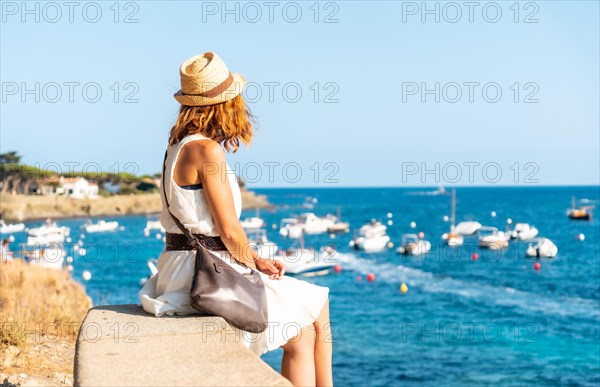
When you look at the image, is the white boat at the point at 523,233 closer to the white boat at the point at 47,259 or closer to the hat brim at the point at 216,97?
the white boat at the point at 47,259

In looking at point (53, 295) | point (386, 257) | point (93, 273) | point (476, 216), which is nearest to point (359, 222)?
point (476, 216)

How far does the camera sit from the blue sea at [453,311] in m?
21.8

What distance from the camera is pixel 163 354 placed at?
119 inches

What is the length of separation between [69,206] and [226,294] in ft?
287

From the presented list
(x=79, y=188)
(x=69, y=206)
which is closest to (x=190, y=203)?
(x=69, y=206)

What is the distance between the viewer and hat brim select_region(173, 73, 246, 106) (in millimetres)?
3713

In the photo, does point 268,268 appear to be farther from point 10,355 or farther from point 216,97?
point 10,355

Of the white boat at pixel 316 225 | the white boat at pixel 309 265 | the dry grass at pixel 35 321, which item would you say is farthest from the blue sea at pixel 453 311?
the white boat at pixel 316 225

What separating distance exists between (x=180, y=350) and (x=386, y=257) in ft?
158

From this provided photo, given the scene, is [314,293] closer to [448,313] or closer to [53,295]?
[53,295]

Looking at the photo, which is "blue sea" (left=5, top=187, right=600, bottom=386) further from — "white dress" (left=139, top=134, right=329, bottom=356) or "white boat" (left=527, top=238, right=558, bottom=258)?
"white dress" (left=139, top=134, right=329, bottom=356)

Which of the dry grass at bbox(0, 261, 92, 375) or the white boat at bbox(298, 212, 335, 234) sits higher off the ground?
the dry grass at bbox(0, 261, 92, 375)

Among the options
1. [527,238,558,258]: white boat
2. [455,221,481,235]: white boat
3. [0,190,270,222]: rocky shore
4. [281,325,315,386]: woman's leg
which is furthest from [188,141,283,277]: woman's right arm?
[0,190,270,222]: rocky shore

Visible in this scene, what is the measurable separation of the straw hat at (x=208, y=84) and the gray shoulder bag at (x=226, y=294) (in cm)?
71
